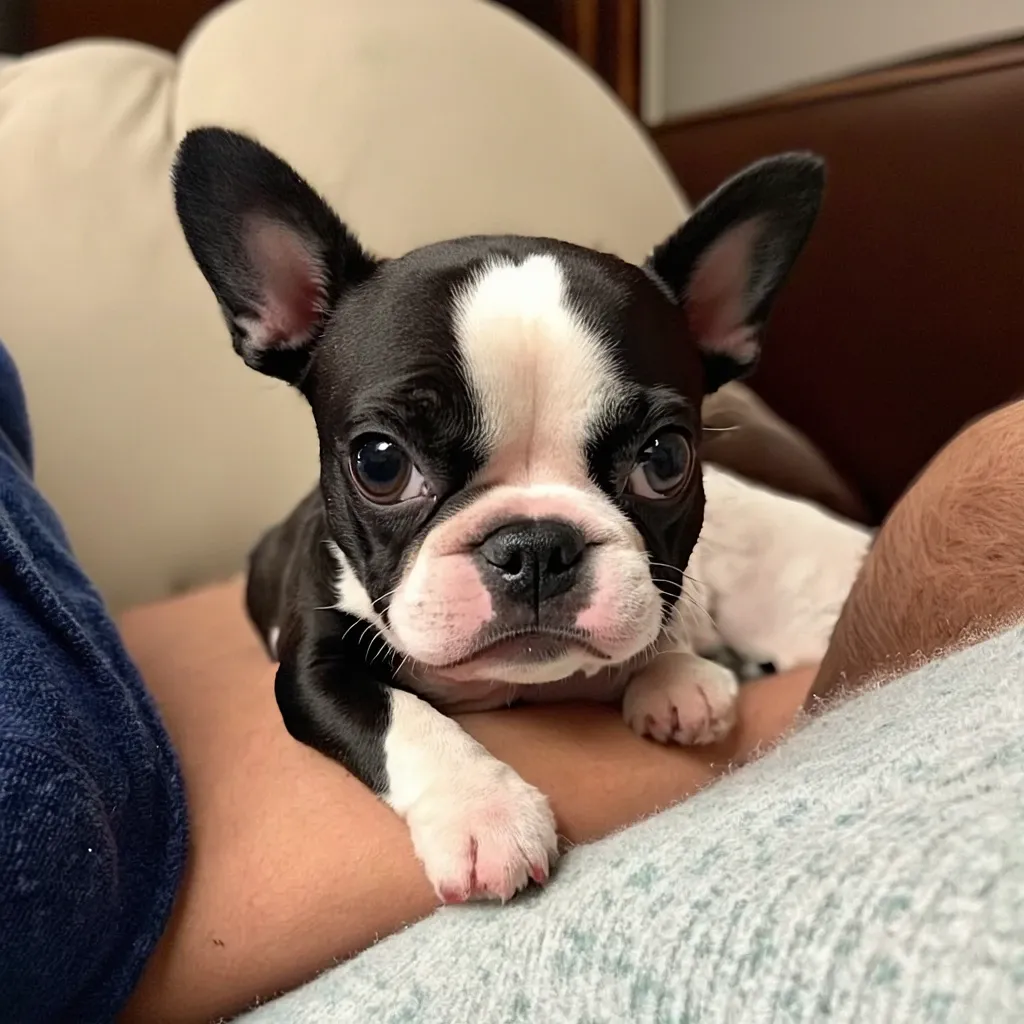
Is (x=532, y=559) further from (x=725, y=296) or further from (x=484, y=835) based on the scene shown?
(x=725, y=296)

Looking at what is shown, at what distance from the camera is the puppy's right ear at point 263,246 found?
38.9 inches

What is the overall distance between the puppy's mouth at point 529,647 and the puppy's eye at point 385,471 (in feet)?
0.48

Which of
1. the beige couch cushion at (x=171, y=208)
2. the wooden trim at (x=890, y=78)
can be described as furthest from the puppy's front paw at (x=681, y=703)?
the wooden trim at (x=890, y=78)

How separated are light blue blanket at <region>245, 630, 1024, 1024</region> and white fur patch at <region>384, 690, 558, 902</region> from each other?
23 mm

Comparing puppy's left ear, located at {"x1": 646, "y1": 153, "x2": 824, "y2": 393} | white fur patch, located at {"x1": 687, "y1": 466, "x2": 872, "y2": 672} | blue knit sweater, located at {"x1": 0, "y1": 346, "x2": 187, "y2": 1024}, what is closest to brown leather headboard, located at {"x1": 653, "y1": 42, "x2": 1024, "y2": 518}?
white fur patch, located at {"x1": 687, "y1": 466, "x2": 872, "y2": 672}

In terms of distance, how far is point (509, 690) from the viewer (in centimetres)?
111

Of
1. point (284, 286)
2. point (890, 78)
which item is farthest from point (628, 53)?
point (284, 286)

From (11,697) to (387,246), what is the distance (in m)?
1.03

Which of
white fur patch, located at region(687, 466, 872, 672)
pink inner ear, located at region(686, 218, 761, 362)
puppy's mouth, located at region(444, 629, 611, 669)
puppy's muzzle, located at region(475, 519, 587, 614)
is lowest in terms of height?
white fur patch, located at region(687, 466, 872, 672)

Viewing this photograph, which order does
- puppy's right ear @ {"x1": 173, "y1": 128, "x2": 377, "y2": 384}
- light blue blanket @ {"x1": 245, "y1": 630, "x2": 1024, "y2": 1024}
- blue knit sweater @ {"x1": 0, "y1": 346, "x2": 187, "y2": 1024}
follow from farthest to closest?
1. puppy's right ear @ {"x1": 173, "y1": 128, "x2": 377, "y2": 384}
2. blue knit sweater @ {"x1": 0, "y1": 346, "x2": 187, "y2": 1024}
3. light blue blanket @ {"x1": 245, "y1": 630, "x2": 1024, "y2": 1024}

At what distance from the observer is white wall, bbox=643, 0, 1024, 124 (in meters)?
2.49

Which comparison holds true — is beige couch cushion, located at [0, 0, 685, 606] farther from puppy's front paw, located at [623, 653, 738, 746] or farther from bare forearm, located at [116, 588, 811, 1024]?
puppy's front paw, located at [623, 653, 738, 746]

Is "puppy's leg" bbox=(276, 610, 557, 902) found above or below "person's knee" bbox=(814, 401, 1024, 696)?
below

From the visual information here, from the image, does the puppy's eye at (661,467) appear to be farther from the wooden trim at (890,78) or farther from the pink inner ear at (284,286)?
the wooden trim at (890,78)
